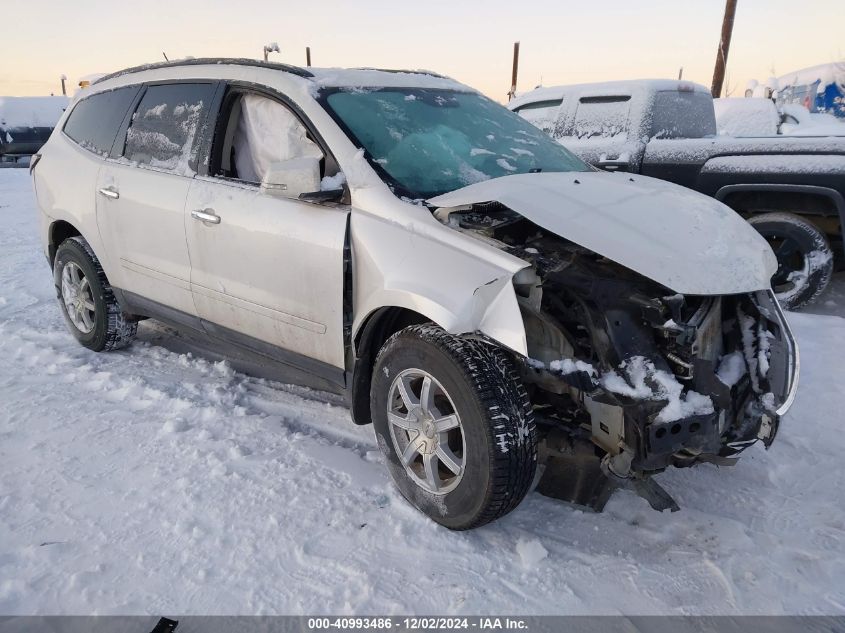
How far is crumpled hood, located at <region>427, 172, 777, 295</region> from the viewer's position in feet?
7.68

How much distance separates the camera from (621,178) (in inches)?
126

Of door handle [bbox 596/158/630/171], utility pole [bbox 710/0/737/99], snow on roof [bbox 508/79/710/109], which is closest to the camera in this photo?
door handle [bbox 596/158/630/171]

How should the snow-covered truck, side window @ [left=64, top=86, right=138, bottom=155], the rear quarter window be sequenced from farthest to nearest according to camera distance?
the snow-covered truck < the rear quarter window < side window @ [left=64, top=86, right=138, bottom=155]

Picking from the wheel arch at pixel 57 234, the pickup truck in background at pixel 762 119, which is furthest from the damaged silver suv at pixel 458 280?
the pickup truck in background at pixel 762 119

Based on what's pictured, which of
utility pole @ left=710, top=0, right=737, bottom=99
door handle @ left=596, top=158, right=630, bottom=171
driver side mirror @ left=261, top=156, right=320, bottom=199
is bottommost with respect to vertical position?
door handle @ left=596, top=158, right=630, bottom=171

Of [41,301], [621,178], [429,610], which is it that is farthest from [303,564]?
[41,301]

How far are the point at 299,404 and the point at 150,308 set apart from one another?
122 centimetres

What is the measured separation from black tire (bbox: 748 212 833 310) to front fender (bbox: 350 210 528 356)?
4018 millimetres

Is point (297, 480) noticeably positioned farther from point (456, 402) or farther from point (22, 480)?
point (22, 480)

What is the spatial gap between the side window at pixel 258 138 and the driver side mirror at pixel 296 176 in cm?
29

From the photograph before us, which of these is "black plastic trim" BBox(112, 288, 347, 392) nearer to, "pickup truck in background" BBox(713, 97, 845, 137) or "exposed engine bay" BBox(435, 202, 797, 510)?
"exposed engine bay" BBox(435, 202, 797, 510)

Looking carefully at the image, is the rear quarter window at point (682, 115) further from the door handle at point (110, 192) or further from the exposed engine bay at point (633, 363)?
the door handle at point (110, 192)

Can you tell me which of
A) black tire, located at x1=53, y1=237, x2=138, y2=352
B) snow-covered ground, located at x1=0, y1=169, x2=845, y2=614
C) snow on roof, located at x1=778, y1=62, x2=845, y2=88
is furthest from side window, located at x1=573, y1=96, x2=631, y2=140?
snow on roof, located at x1=778, y1=62, x2=845, y2=88

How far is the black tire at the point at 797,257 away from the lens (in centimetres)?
532
